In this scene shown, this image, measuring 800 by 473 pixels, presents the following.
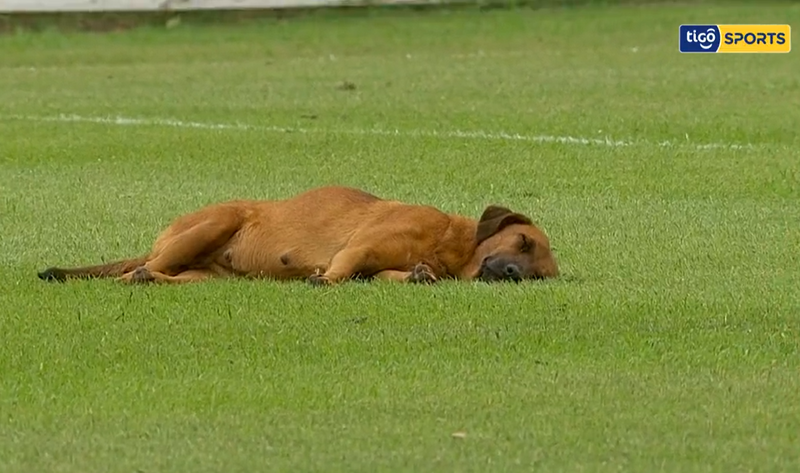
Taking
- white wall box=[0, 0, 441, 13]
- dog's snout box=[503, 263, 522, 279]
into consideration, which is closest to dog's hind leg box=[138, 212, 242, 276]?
dog's snout box=[503, 263, 522, 279]

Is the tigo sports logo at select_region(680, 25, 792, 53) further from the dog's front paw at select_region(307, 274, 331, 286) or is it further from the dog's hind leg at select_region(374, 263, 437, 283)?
the dog's front paw at select_region(307, 274, 331, 286)

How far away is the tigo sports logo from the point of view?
81.7ft

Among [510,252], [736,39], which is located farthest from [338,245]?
[736,39]

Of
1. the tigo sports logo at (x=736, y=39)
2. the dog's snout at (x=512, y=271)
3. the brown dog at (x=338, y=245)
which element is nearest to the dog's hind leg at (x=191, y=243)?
the brown dog at (x=338, y=245)

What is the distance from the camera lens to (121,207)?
12.6 metres

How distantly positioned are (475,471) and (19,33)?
2332cm

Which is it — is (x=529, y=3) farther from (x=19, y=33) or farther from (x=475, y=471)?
(x=475, y=471)

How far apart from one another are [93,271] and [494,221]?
1989 mm

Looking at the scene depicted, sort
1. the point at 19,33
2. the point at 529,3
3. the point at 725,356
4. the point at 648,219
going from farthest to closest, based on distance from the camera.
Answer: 1. the point at 529,3
2. the point at 19,33
3. the point at 648,219
4. the point at 725,356

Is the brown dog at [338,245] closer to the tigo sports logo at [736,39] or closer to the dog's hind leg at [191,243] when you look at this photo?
the dog's hind leg at [191,243]

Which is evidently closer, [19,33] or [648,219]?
[648,219]

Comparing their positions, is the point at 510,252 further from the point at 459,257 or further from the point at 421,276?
the point at 421,276

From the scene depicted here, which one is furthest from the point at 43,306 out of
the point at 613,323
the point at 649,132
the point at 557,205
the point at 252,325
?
the point at 649,132

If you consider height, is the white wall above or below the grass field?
below
